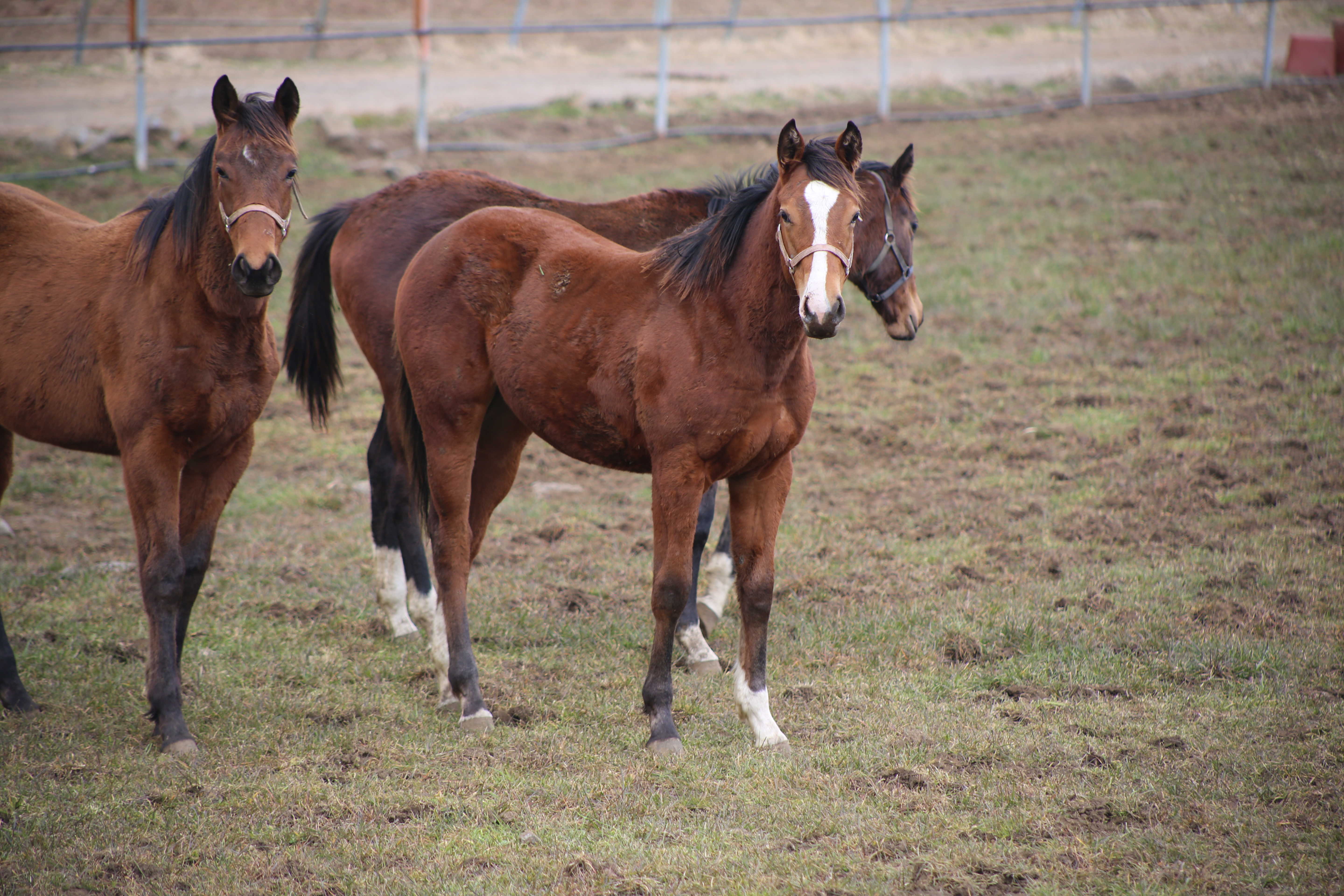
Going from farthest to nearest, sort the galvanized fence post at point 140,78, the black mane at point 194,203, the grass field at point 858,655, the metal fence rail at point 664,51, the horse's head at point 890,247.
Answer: the metal fence rail at point 664,51 < the galvanized fence post at point 140,78 < the horse's head at point 890,247 < the black mane at point 194,203 < the grass field at point 858,655

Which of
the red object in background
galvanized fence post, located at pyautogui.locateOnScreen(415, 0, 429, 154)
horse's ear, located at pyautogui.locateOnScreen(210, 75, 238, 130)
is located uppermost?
the red object in background

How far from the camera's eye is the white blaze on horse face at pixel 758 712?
4.16m

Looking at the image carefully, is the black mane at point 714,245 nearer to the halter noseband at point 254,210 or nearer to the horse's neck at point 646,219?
the horse's neck at point 646,219

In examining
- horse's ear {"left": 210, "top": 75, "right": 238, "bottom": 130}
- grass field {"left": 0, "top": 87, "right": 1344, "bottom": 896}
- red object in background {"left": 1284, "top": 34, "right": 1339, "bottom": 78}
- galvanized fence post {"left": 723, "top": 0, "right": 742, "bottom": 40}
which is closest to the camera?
grass field {"left": 0, "top": 87, "right": 1344, "bottom": 896}

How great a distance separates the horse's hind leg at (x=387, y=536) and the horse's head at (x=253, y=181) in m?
1.56

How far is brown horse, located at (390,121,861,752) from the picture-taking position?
12.7 feet

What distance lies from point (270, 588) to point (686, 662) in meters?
2.39

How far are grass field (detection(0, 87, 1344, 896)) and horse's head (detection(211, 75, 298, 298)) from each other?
183 centimetres

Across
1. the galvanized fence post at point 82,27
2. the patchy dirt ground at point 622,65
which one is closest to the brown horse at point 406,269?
the patchy dirt ground at point 622,65

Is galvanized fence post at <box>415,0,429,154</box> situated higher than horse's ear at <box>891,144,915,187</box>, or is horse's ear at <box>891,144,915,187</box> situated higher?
galvanized fence post at <box>415,0,429,154</box>

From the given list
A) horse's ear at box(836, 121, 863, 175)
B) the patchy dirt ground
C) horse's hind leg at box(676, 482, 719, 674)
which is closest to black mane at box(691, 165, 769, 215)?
horse's ear at box(836, 121, 863, 175)

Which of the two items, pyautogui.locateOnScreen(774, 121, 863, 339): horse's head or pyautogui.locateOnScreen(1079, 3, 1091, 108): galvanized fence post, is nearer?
pyautogui.locateOnScreen(774, 121, 863, 339): horse's head

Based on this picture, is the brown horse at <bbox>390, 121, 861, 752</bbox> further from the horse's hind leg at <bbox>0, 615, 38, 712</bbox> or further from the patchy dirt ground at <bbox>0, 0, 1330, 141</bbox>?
the patchy dirt ground at <bbox>0, 0, 1330, 141</bbox>

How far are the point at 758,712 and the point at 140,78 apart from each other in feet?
38.9
